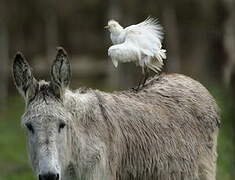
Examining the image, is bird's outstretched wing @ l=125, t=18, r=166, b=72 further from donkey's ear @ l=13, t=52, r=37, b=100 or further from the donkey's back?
donkey's ear @ l=13, t=52, r=37, b=100

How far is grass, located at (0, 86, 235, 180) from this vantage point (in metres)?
10.9

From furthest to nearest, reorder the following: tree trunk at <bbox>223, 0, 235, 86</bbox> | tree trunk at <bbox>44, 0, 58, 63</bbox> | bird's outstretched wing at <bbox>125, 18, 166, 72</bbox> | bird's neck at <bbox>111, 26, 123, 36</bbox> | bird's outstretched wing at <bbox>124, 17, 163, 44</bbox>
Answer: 1. tree trunk at <bbox>44, 0, 58, 63</bbox>
2. tree trunk at <bbox>223, 0, 235, 86</bbox>
3. bird's neck at <bbox>111, 26, 123, 36</bbox>
4. bird's outstretched wing at <bbox>124, 17, 163, 44</bbox>
5. bird's outstretched wing at <bbox>125, 18, 166, 72</bbox>

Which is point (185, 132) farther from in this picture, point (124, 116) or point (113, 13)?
point (113, 13)

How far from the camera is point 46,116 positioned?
267 inches

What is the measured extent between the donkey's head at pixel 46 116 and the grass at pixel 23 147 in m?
3.83

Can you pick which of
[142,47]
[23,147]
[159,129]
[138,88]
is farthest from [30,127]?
[23,147]

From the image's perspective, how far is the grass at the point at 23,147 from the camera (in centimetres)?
1088

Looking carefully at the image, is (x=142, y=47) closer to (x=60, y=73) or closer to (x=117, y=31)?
(x=117, y=31)

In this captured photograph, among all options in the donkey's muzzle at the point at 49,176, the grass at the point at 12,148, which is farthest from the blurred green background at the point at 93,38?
the donkey's muzzle at the point at 49,176

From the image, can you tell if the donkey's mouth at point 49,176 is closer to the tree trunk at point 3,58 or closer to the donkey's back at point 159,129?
the donkey's back at point 159,129

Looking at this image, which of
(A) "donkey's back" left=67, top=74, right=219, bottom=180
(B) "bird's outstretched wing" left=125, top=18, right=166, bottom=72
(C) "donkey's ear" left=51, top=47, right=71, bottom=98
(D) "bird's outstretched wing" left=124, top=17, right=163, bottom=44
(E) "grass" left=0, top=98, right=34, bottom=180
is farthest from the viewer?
(E) "grass" left=0, top=98, right=34, bottom=180

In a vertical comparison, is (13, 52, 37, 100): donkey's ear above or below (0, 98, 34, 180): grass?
above

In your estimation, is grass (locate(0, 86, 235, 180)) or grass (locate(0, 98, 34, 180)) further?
grass (locate(0, 98, 34, 180))

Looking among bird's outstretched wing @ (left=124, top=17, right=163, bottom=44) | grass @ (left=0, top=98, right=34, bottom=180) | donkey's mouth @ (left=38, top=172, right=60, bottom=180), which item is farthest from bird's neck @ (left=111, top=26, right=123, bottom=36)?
grass @ (left=0, top=98, right=34, bottom=180)
